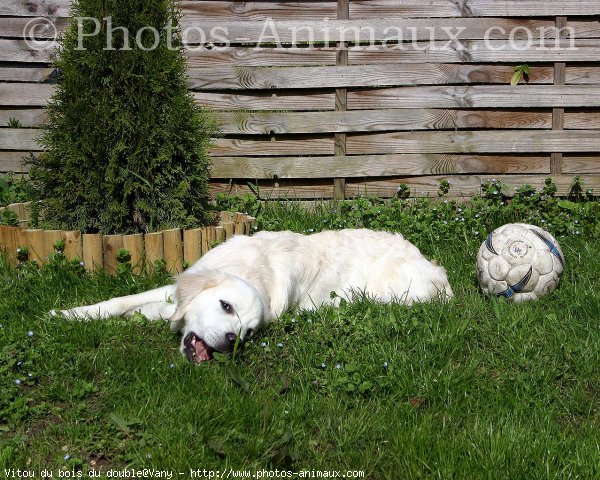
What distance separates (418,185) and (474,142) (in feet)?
2.36

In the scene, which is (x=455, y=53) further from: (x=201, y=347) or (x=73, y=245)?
(x=201, y=347)

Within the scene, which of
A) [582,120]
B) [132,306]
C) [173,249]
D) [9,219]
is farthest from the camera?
[582,120]

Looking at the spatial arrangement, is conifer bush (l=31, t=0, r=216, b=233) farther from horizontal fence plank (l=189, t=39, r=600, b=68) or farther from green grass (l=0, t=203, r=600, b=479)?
horizontal fence plank (l=189, t=39, r=600, b=68)

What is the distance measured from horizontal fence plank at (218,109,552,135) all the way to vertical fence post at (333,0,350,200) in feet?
0.30

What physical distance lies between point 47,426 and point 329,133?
4.71m

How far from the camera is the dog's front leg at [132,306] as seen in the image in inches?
189

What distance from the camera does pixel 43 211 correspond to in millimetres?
5984

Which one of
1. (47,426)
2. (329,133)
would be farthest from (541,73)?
(47,426)

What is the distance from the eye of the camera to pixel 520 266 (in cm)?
525

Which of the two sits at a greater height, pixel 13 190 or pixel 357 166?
pixel 357 166

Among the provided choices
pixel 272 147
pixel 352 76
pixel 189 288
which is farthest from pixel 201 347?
pixel 352 76

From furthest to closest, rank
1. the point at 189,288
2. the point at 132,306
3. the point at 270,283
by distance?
the point at 132,306 < the point at 270,283 < the point at 189,288

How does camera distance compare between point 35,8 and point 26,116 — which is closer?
point 35,8

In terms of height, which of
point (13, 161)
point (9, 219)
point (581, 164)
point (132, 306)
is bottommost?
point (132, 306)
